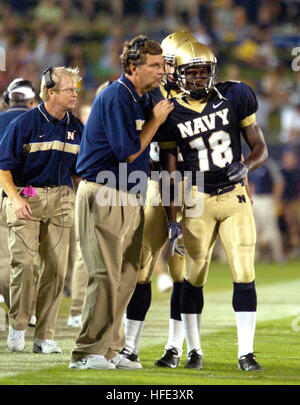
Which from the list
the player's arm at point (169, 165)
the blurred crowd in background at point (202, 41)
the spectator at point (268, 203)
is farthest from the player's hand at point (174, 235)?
the blurred crowd in background at point (202, 41)

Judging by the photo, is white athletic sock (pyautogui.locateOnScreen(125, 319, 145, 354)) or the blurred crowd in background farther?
the blurred crowd in background

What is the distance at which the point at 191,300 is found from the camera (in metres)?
5.44

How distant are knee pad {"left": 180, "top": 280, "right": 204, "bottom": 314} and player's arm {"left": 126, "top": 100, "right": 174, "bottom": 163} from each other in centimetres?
90

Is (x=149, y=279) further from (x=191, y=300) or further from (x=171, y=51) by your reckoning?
(x=171, y=51)

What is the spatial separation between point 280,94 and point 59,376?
11.6 metres

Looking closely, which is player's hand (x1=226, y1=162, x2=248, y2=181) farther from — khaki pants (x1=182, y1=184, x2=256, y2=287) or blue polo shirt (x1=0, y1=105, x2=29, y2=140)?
blue polo shirt (x1=0, y1=105, x2=29, y2=140)

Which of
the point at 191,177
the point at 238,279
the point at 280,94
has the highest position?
the point at 280,94

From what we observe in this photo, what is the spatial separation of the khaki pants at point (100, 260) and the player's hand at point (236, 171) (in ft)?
1.91

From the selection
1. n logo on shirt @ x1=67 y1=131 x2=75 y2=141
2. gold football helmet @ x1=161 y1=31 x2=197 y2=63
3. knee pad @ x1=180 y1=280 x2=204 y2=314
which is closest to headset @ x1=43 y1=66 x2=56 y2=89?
n logo on shirt @ x1=67 y1=131 x2=75 y2=141

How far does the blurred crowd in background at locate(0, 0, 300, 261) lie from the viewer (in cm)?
1467

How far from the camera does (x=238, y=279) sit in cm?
528
